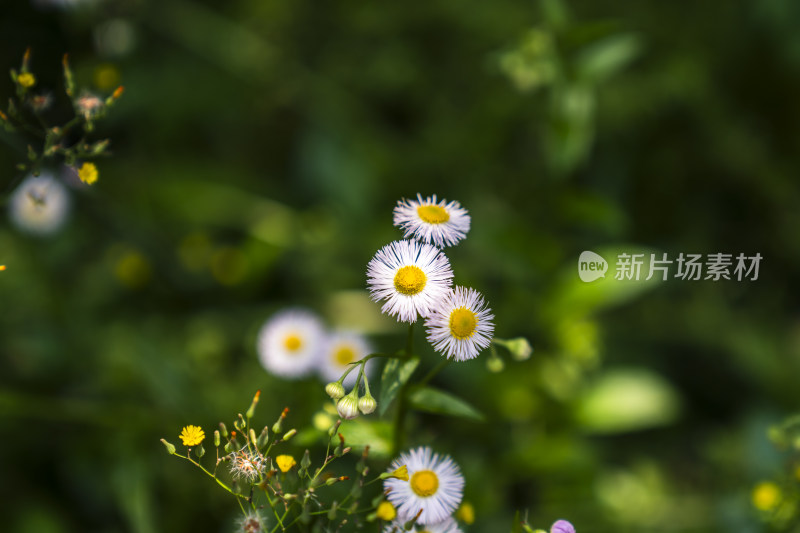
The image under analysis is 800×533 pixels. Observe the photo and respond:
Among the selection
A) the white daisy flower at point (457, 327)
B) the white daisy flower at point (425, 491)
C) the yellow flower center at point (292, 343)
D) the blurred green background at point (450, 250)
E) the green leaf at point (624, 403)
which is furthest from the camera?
the green leaf at point (624, 403)

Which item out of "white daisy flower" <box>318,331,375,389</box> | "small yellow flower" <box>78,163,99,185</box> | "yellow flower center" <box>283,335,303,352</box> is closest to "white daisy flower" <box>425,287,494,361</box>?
"small yellow flower" <box>78,163,99,185</box>

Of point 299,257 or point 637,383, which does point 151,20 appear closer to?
point 299,257

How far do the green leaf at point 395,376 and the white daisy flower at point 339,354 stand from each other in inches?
28.8

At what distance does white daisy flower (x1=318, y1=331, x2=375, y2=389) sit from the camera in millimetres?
1894

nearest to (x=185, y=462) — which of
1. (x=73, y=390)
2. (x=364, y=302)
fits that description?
(x=73, y=390)

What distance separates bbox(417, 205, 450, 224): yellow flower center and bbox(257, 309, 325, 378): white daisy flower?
38.3 inches

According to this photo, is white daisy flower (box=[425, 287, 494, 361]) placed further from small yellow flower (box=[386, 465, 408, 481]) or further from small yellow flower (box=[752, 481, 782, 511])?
small yellow flower (box=[752, 481, 782, 511])

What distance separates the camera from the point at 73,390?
85.4 inches

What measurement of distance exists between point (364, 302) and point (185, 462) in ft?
2.73

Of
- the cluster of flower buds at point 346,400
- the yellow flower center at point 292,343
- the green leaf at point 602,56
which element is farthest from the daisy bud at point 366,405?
the green leaf at point 602,56

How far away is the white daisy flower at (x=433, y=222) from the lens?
1033mm

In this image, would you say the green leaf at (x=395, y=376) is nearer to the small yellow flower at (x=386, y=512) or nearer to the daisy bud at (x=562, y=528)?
the small yellow flower at (x=386, y=512)

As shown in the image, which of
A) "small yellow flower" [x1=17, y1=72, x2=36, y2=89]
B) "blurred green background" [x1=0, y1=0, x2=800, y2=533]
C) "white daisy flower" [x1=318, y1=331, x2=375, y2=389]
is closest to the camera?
"small yellow flower" [x1=17, y1=72, x2=36, y2=89]

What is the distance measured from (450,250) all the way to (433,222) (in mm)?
1261
